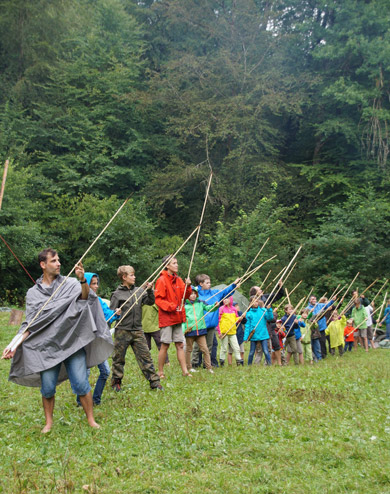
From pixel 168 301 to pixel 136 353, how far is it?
1.18 metres

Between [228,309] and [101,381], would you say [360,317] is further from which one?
[101,381]

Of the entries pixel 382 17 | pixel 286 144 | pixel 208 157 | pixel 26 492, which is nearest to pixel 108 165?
pixel 208 157

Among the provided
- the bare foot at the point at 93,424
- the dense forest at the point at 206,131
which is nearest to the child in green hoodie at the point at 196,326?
the bare foot at the point at 93,424

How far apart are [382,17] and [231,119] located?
1015 centimetres

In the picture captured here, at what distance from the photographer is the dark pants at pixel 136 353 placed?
7730 millimetres

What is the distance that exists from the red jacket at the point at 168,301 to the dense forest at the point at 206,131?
18438 mm

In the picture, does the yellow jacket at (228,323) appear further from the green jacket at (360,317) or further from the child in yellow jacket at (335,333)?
the green jacket at (360,317)

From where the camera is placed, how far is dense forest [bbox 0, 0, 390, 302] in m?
28.6

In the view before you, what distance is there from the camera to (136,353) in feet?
25.7

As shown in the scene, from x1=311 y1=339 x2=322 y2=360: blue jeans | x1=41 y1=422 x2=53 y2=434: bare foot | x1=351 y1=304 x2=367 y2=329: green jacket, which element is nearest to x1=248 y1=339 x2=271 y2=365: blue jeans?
x1=311 y1=339 x2=322 y2=360: blue jeans

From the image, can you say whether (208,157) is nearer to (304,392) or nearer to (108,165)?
(108,165)

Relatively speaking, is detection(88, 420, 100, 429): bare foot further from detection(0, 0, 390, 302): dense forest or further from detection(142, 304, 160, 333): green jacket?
detection(0, 0, 390, 302): dense forest

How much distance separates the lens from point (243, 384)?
8.21 meters

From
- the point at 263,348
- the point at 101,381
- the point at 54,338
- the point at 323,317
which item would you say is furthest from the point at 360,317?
the point at 54,338
